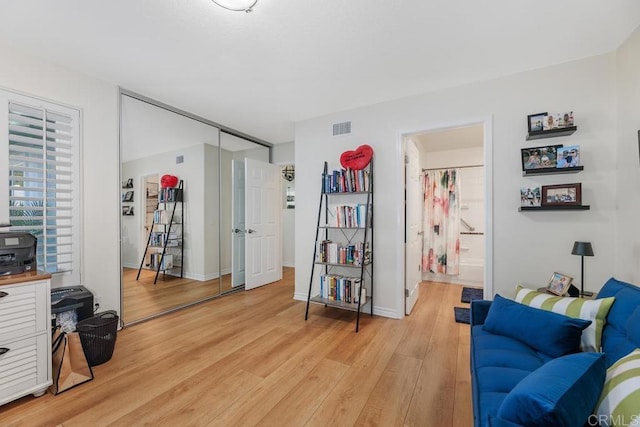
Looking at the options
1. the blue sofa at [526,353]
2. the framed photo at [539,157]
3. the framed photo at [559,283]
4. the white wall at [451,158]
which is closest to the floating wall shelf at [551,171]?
the framed photo at [539,157]

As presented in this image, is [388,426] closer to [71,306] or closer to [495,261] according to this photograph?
[495,261]

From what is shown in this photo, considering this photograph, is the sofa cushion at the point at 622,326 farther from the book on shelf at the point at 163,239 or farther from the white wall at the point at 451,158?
the book on shelf at the point at 163,239

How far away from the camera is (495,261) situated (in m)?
2.67

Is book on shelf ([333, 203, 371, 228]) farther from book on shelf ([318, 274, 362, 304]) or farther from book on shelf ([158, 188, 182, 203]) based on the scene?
book on shelf ([158, 188, 182, 203])

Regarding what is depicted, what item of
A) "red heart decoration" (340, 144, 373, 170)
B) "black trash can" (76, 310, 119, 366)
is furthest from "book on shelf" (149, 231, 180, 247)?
"red heart decoration" (340, 144, 373, 170)

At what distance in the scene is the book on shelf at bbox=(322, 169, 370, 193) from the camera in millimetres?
3244

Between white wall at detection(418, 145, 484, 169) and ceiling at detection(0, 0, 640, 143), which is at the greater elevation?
ceiling at detection(0, 0, 640, 143)

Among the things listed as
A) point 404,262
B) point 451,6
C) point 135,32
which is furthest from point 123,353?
point 451,6

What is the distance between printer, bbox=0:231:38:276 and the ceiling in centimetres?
151

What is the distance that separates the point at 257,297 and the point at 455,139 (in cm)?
392

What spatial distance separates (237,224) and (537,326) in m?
3.79

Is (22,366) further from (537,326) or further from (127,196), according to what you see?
(537,326)

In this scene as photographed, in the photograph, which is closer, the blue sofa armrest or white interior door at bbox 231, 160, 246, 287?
the blue sofa armrest

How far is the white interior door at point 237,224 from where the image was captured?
14.2 feet
